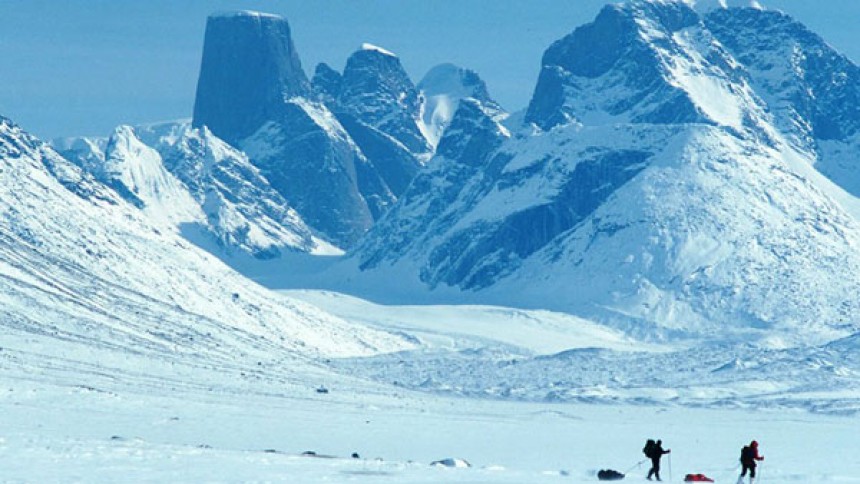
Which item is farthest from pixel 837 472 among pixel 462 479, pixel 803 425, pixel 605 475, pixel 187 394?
pixel 187 394

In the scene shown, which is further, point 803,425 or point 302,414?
point 803,425

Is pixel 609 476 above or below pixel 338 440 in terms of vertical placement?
below

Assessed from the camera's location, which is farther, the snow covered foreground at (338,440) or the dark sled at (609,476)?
the dark sled at (609,476)

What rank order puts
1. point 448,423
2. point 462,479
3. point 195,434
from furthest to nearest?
1. point 448,423
2. point 195,434
3. point 462,479

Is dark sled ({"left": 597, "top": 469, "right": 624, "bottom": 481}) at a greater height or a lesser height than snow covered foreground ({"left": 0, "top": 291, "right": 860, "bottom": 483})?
lesser

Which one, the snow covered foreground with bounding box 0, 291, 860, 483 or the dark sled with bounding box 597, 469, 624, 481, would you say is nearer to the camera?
the snow covered foreground with bounding box 0, 291, 860, 483

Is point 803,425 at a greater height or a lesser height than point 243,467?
greater

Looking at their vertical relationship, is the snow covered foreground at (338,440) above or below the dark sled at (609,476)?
above

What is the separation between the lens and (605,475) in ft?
260

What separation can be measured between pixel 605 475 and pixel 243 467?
1691cm

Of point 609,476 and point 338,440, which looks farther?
point 338,440

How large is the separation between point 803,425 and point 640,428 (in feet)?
84.1

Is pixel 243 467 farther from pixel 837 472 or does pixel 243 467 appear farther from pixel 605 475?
pixel 837 472

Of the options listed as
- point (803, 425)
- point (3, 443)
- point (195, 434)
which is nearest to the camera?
point (3, 443)
